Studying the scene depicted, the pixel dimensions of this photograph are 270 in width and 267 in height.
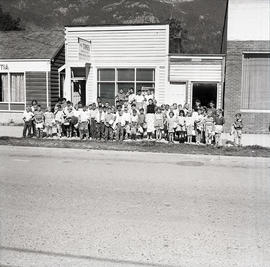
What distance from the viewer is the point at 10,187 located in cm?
818

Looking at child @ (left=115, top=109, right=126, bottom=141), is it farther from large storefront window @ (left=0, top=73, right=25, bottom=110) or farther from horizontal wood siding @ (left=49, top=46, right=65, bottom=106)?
large storefront window @ (left=0, top=73, right=25, bottom=110)

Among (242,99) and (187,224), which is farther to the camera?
(242,99)

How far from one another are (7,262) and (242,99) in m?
14.7

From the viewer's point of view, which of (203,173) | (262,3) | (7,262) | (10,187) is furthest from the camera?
(262,3)

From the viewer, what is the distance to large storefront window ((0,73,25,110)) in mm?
22062

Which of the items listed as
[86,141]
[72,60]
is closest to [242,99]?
[86,141]

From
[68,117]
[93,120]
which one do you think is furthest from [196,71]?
[68,117]

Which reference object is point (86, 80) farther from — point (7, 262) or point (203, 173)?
point (7, 262)

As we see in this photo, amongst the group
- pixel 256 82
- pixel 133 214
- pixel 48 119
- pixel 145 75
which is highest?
pixel 145 75

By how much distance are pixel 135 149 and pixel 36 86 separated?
996 centimetres

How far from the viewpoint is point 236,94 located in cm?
1780

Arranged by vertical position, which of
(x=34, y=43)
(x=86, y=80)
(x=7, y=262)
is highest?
(x=34, y=43)

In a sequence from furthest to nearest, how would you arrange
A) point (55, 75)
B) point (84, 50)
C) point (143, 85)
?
point (55, 75)
point (143, 85)
point (84, 50)

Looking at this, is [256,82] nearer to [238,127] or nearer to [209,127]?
[238,127]
